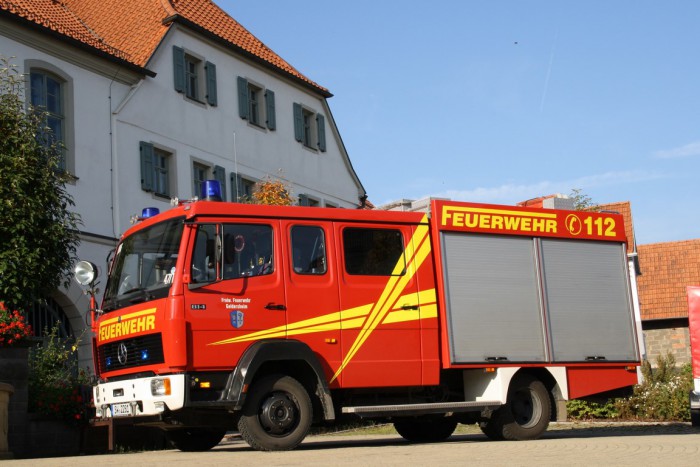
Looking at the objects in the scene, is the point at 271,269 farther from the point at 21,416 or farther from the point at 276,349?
the point at 21,416

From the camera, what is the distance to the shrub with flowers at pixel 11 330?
14.8 meters

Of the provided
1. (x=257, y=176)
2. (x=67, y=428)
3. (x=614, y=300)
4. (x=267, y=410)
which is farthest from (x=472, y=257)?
(x=257, y=176)

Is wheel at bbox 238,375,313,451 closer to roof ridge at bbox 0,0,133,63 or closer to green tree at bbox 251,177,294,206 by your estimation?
green tree at bbox 251,177,294,206

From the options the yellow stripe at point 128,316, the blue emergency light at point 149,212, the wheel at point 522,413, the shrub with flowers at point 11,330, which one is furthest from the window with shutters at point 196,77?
the wheel at point 522,413

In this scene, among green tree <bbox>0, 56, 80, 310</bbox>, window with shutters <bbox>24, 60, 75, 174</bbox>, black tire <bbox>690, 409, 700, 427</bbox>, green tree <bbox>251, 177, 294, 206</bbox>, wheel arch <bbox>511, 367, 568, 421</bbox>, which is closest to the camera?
wheel arch <bbox>511, 367, 568, 421</bbox>

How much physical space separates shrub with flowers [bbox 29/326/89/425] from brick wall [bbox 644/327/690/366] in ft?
88.4

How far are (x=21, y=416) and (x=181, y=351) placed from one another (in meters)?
4.72

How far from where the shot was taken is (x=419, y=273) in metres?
13.3

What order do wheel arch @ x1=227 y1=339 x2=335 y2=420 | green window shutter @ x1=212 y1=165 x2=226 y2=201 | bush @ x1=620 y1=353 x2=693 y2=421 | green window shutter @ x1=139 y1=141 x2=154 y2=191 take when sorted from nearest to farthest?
wheel arch @ x1=227 y1=339 x2=335 y2=420 → bush @ x1=620 y1=353 x2=693 y2=421 → green window shutter @ x1=139 y1=141 x2=154 y2=191 → green window shutter @ x1=212 y1=165 x2=226 y2=201

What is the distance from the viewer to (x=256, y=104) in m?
30.5

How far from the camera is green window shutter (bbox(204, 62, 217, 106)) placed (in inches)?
1101

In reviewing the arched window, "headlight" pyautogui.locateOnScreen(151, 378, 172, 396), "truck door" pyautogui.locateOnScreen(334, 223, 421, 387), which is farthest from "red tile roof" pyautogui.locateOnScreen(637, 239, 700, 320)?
"headlight" pyautogui.locateOnScreen(151, 378, 172, 396)

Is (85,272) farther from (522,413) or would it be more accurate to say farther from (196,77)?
(196,77)

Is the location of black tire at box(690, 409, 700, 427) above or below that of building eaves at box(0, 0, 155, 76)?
below
